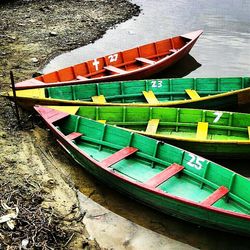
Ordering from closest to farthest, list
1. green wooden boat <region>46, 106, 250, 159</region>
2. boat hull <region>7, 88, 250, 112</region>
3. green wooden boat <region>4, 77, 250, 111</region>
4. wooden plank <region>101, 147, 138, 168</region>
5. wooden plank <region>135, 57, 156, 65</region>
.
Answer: wooden plank <region>101, 147, 138, 168</region>
green wooden boat <region>46, 106, 250, 159</region>
boat hull <region>7, 88, 250, 112</region>
green wooden boat <region>4, 77, 250, 111</region>
wooden plank <region>135, 57, 156, 65</region>

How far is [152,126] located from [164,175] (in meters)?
2.30

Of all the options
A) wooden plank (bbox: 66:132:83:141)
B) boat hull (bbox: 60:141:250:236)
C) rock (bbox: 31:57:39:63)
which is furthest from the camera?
rock (bbox: 31:57:39:63)

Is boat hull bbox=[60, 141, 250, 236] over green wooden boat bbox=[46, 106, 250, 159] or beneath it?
beneath

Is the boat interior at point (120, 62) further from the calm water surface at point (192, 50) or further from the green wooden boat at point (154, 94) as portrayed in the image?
the green wooden boat at point (154, 94)

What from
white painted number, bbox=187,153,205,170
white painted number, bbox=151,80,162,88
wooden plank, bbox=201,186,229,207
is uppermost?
white painted number, bbox=151,80,162,88

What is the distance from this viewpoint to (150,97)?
12.7m

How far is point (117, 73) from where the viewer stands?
14.0 meters

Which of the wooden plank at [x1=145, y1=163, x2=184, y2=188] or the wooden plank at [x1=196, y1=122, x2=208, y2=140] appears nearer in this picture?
the wooden plank at [x1=145, y1=163, x2=184, y2=188]

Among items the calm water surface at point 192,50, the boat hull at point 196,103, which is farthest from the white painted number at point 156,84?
the calm water surface at point 192,50

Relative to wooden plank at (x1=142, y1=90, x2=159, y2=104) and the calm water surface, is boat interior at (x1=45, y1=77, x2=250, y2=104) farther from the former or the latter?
the calm water surface

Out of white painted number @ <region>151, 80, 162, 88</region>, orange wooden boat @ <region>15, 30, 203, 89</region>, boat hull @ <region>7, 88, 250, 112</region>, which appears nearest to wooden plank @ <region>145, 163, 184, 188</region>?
boat hull @ <region>7, 88, 250, 112</region>

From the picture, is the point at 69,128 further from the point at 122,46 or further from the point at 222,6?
the point at 222,6

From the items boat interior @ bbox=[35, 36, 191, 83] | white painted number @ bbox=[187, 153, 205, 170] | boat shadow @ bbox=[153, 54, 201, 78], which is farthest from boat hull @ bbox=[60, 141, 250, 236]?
boat shadow @ bbox=[153, 54, 201, 78]

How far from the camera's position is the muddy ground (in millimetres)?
7926
